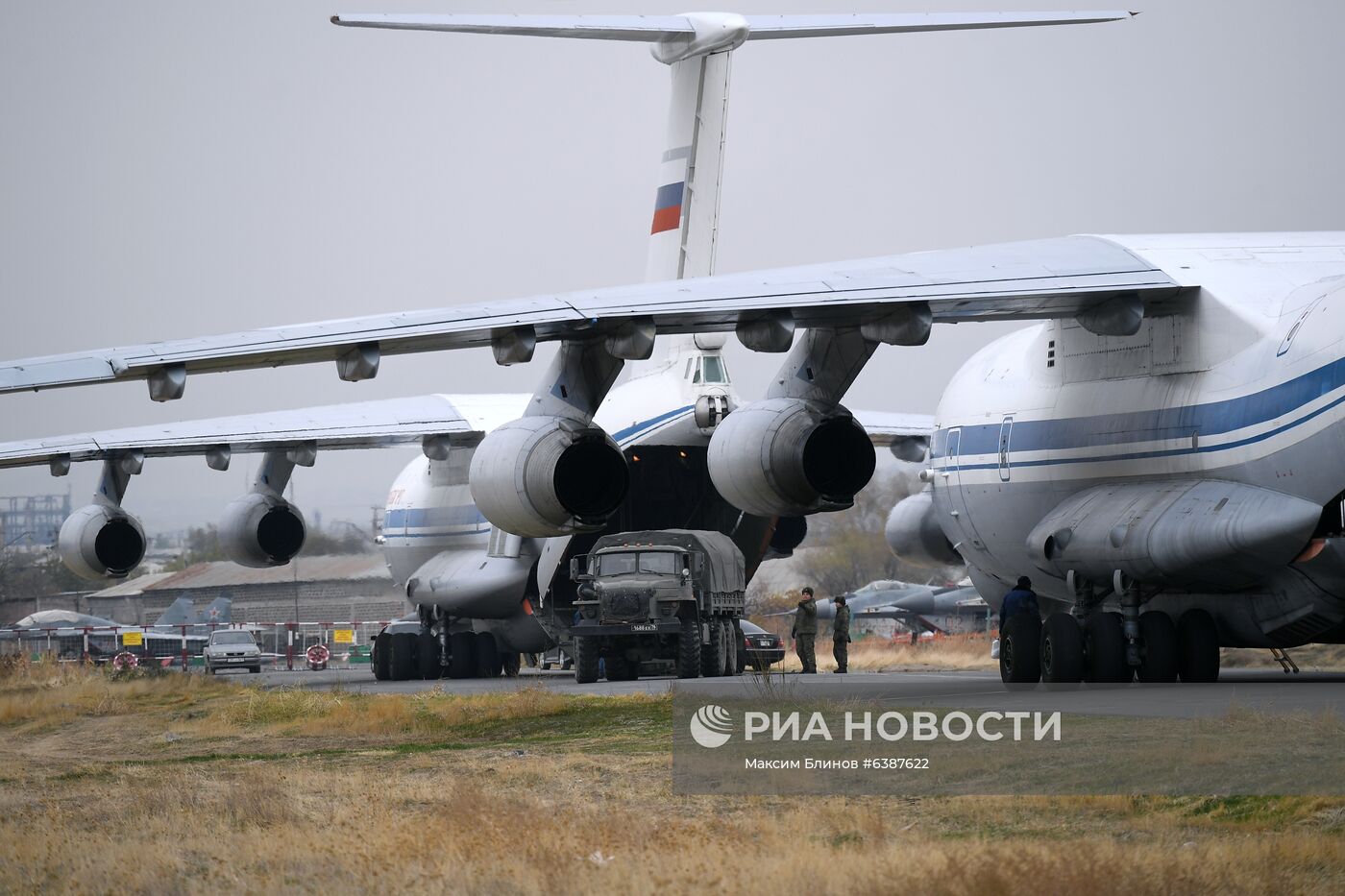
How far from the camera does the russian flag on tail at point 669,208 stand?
828 inches

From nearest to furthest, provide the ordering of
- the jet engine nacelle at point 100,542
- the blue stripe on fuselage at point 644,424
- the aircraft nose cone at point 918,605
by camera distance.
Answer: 1. the blue stripe on fuselage at point 644,424
2. the jet engine nacelle at point 100,542
3. the aircraft nose cone at point 918,605

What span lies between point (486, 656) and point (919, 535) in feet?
24.5

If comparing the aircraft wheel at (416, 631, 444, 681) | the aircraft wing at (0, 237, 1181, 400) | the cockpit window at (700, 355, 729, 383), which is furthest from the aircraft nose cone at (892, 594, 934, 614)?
the aircraft wing at (0, 237, 1181, 400)

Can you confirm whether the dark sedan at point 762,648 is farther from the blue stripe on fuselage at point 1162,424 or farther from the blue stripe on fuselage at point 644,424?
the blue stripe on fuselage at point 1162,424

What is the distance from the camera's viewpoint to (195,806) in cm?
911

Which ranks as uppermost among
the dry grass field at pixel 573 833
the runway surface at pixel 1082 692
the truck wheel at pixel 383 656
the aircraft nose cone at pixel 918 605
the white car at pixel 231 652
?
the aircraft nose cone at pixel 918 605

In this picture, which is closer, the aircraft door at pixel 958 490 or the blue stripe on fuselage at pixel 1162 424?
the blue stripe on fuselage at pixel 1162 424

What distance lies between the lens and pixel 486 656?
82.5 ft

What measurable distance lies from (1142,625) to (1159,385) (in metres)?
1.99

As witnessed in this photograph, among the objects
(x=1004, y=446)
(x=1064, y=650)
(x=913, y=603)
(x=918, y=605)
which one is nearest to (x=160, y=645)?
(x=913, y=603)

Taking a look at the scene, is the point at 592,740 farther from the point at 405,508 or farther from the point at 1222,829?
the point at 405,508

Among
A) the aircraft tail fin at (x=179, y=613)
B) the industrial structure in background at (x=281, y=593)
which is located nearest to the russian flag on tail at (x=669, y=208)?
the aircraft tail fin at (x=179, y=613)

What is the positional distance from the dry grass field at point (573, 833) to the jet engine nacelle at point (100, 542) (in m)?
11.4

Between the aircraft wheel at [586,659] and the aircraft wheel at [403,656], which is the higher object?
the aircraft wheel at [586,659]
